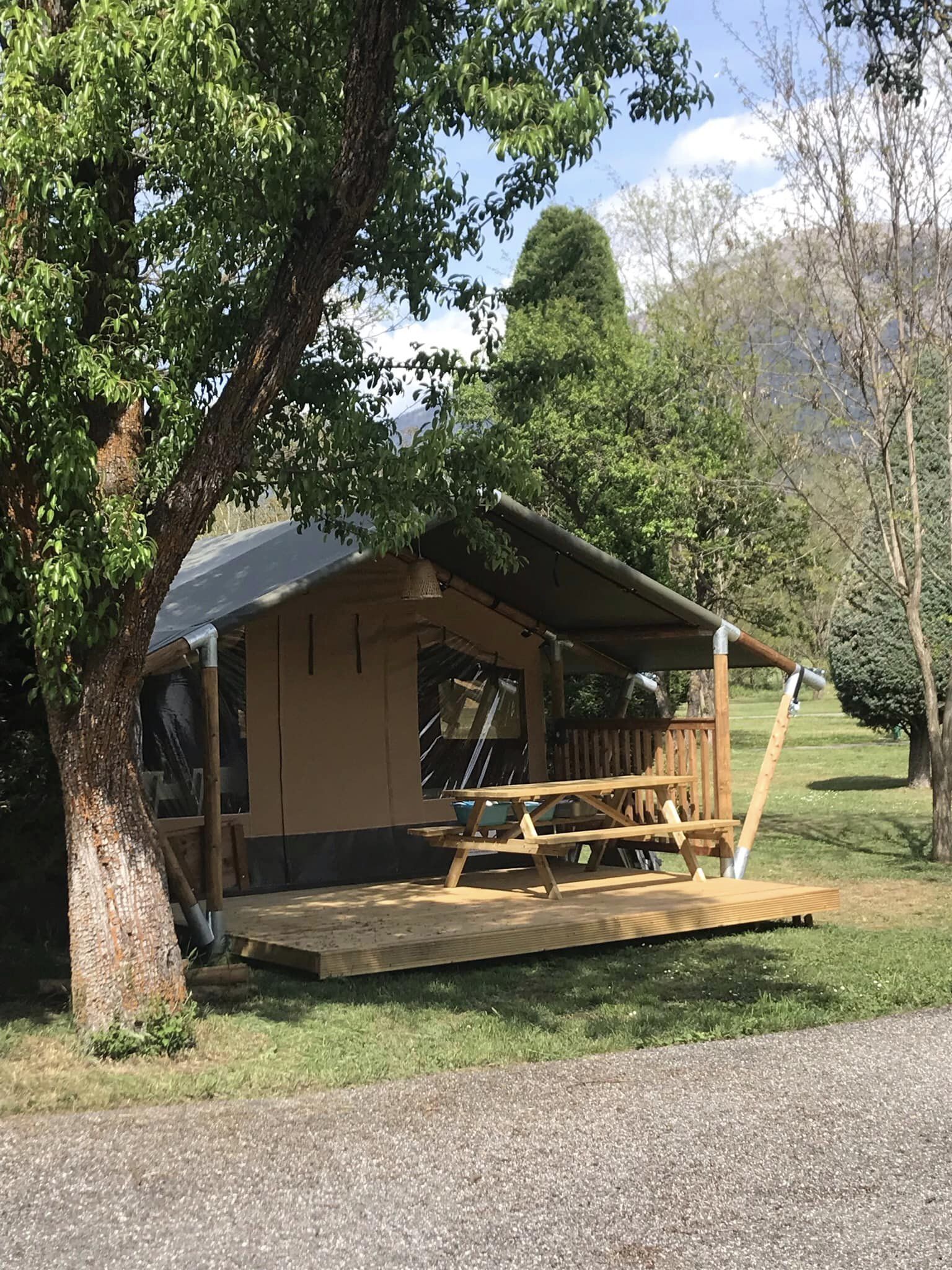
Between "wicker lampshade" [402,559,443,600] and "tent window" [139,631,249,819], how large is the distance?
4.27 ft

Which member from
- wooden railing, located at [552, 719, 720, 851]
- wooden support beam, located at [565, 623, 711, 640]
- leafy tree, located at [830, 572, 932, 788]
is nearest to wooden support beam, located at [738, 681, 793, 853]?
wooden railing, located at [552, 719, 720, 851]

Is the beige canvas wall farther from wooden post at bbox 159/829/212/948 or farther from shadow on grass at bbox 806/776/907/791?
shadow on grass at bbox 806/776/907/791

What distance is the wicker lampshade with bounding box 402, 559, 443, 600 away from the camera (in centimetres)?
977

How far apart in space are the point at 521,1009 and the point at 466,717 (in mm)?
4672

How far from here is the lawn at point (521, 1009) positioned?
5711mm

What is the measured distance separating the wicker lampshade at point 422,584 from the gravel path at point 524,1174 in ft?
15.0

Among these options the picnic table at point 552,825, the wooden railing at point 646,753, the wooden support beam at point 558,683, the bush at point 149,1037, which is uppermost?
the wooden support beam at point 558,683

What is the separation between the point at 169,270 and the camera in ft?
23.0

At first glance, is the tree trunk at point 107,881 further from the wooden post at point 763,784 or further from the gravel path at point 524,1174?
the wooden post at point 763,784

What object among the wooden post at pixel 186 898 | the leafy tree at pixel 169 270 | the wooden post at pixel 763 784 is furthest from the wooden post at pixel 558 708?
the leafy tree at pixel 169 270

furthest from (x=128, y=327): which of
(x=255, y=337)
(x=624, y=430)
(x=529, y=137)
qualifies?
(x=624, y=430)

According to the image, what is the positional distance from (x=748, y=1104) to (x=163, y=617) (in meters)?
5.76

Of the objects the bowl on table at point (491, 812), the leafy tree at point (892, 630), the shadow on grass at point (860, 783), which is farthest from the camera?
the shadow on grass at point (860, 783)

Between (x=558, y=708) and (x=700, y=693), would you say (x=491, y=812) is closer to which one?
Answer: (x=558, y=708)
